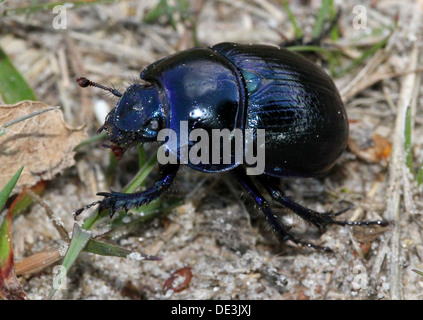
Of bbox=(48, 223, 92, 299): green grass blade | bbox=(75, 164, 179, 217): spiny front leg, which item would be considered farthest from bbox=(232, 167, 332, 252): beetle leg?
bbox=(48, 223, 92, 299): green grass blade

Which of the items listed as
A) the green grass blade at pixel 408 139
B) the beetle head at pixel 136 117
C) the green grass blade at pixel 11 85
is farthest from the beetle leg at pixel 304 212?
the green grass blade at pixel 11 85

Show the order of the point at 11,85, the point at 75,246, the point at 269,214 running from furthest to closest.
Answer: the point at 11,85 → the point at 269,214 → the point at 75,246

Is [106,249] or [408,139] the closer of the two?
[106,249]

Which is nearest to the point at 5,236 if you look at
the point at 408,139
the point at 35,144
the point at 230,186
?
the point at 35,144

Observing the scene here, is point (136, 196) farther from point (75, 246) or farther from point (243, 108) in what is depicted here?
point (243, 108)

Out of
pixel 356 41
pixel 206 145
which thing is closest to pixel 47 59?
pixel 206 145

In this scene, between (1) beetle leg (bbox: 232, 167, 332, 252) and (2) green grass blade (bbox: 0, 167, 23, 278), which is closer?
(2) green grass blade (bbox: 0, 167, 23, 278)

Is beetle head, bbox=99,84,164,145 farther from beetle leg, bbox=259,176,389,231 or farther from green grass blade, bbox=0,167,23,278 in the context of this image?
beetle leg, bbox=259,176,389,231
